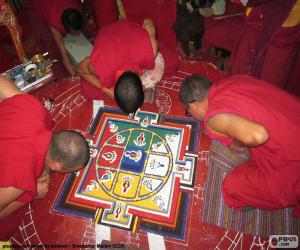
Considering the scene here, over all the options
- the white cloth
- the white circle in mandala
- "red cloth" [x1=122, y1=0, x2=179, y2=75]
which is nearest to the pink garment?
the white cloth

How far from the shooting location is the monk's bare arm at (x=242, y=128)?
6.97 ft

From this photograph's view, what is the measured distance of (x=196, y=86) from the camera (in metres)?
2.53

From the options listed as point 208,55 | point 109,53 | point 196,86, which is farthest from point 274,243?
point 208,55

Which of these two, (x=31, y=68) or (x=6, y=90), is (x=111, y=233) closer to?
(x=6, y=90)

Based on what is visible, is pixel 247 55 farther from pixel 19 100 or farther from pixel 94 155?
pixel 19 100

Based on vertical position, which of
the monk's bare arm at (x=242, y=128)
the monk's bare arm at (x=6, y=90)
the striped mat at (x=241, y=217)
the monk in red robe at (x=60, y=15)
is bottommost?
the striped mat at (x=241, y=217)

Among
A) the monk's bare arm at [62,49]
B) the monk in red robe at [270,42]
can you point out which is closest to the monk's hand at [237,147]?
the monk in red robe at [270,42]

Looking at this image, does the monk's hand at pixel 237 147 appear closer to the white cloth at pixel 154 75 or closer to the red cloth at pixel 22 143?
the white cloth at pixel 154 75

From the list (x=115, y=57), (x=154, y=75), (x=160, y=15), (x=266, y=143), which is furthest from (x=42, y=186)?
(x=160, y=15)

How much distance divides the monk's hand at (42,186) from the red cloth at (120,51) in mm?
1177

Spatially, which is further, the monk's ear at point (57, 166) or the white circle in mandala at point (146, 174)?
the white circle in mandala at point (146, 174)

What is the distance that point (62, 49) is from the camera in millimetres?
4359

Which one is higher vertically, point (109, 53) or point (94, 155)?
point (109, 53)

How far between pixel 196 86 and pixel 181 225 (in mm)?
1213
